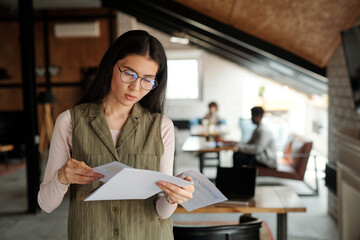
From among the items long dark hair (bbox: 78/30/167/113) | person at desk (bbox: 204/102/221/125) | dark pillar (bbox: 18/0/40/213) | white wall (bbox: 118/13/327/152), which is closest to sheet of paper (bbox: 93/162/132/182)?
long dark hair (bbox: 78/30/167/113)

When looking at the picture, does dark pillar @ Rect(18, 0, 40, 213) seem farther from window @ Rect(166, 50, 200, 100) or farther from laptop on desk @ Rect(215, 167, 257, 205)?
window @ Rect(166, 50, 200, 100)

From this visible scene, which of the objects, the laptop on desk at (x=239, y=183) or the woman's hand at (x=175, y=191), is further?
the laptop on desk at (x=239, y=183)

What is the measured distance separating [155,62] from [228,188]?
59.6 inches

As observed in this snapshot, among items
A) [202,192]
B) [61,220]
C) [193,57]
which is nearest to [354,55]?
[202,192]

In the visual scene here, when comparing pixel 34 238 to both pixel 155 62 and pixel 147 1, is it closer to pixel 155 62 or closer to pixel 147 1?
pixel 147 1

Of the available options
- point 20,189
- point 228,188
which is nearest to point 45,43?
point 20,189

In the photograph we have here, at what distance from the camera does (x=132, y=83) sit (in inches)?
54.9

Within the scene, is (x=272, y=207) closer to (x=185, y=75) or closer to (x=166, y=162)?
(x=166, y=162)

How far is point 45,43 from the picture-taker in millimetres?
9281

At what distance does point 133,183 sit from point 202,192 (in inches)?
12.2

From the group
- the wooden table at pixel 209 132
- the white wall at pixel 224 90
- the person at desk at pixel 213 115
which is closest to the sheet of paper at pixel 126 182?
the wooden table at pixel 209 132

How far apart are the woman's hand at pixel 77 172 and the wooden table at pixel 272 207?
1.41 meters

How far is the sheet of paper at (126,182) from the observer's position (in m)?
1.16

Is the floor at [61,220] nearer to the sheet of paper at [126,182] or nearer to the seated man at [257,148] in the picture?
the seated man at [257,148]
